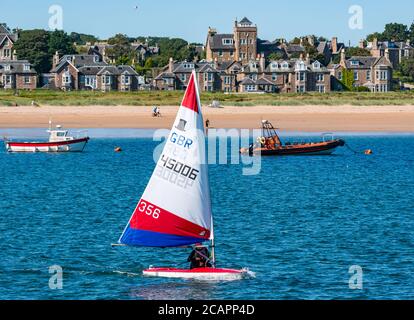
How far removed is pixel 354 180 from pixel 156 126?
40731mm

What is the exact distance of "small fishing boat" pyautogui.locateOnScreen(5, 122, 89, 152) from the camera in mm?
84750

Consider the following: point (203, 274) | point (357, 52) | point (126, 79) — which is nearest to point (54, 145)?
point (203, 274)

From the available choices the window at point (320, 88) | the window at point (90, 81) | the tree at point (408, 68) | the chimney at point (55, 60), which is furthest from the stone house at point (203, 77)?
the tree at point (408, 68)

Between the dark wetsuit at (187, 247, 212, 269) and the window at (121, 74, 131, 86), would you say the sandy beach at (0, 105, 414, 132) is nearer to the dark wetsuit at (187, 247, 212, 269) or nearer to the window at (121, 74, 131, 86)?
the window at (121, 74, 131, 86)

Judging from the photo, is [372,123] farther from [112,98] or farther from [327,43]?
[327,43]

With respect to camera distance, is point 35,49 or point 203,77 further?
point 35,49

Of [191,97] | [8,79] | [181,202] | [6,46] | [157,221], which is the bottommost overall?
[157,221]

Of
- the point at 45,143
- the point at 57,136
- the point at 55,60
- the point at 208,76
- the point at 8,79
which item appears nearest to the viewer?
the point at 45,143

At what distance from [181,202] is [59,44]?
6191 inches

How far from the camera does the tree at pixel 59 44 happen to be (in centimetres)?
18525

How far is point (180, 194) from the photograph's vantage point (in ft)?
109

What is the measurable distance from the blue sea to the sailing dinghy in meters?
1.14

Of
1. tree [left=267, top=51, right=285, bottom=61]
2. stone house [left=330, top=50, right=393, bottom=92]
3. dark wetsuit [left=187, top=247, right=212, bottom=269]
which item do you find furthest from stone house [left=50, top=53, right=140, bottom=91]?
dark wetsuit [left=187, top=247, right=212, bottom=269]

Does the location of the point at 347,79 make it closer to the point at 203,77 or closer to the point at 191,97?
the point at 203,77
